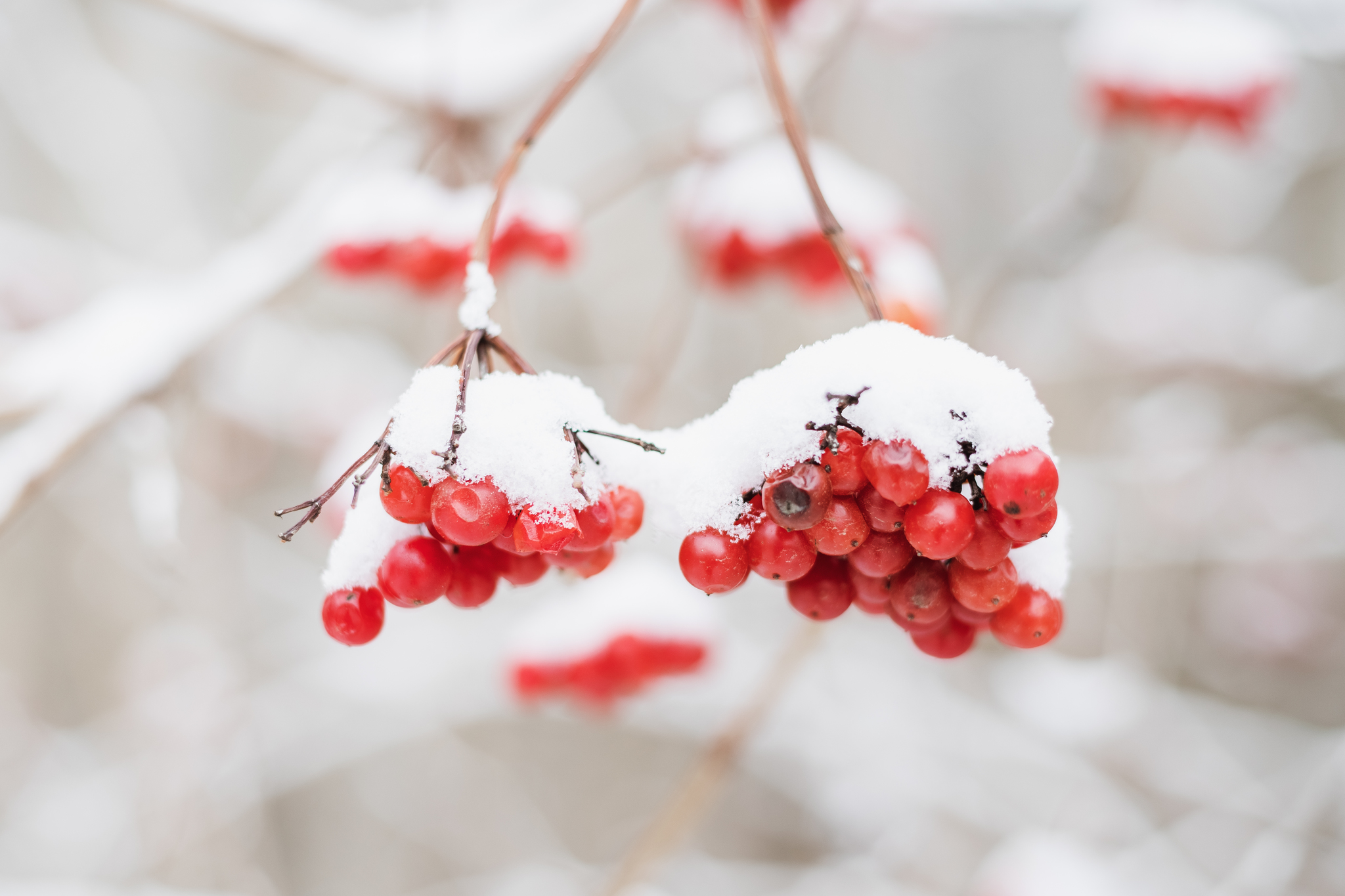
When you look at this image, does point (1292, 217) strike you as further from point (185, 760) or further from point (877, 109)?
point (185, 760)

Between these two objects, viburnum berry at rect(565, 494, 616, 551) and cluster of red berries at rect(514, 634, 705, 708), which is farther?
cluster of red berries at rect(514, 634, 705, 708)

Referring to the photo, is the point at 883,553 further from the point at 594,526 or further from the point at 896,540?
the point at 594,526

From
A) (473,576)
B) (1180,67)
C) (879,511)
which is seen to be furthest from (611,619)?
(1180,67)

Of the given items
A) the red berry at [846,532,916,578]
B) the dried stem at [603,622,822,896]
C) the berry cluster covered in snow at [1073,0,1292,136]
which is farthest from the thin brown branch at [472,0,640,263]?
the berry cluster covered in snow at [1073,0,1292,136]

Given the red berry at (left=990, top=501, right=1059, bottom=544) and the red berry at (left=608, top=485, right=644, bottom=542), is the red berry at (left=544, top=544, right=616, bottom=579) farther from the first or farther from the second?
the red berry at (left=990, top=501, right=1059, bottom=544)

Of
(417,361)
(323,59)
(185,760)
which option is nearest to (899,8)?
(323,59)

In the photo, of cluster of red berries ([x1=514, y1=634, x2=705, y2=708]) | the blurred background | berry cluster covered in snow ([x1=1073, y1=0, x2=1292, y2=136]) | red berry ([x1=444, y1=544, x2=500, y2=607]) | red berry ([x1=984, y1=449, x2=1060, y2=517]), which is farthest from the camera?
the blurred background

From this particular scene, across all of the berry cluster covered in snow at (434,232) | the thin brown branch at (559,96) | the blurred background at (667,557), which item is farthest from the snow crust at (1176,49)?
the thin brown branch at (559,96)
